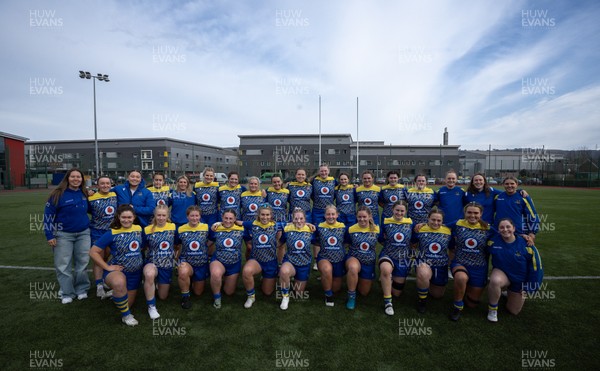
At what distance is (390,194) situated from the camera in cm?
538

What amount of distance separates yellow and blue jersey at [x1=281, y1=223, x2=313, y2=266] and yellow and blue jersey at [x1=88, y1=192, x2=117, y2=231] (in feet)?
9.14

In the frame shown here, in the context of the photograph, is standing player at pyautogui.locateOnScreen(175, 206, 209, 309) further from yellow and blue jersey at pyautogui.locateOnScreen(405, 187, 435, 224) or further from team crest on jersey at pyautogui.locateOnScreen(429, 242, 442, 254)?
yellow and blue jersey at pyautogui.locateOnScreen(405, 187, 435, 224)

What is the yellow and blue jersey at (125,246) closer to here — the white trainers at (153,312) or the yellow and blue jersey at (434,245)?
the white trainers at (153,312)

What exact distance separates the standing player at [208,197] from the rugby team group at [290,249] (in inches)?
33.6

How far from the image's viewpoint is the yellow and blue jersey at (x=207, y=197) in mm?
5336

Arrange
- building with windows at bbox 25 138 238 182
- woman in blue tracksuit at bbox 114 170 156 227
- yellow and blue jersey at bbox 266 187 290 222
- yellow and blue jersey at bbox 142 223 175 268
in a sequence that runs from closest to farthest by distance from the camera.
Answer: yellow and blue jersey at bbox 142 223 175 268, woman in blue tracksuit at bbox 114 170 156 227, yellow and blue jersey at bbox 266 187 290 222, building with windows at bbox 25 138 238 182

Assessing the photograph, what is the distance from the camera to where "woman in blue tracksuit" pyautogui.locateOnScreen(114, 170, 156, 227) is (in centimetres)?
456

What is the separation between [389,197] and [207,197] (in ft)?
11.5

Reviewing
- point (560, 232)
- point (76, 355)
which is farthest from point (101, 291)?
point (560, 232)

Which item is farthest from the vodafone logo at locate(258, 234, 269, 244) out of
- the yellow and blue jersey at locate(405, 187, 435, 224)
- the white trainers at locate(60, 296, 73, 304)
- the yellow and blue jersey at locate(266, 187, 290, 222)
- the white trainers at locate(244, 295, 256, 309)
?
the white trainers at locate(60, 296, 73, 304)

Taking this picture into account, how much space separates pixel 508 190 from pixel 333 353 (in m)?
3.76

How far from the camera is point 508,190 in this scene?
4480 mm

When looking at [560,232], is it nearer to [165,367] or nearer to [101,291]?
[165,367]

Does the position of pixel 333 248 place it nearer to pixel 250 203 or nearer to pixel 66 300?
pixel 250 203
